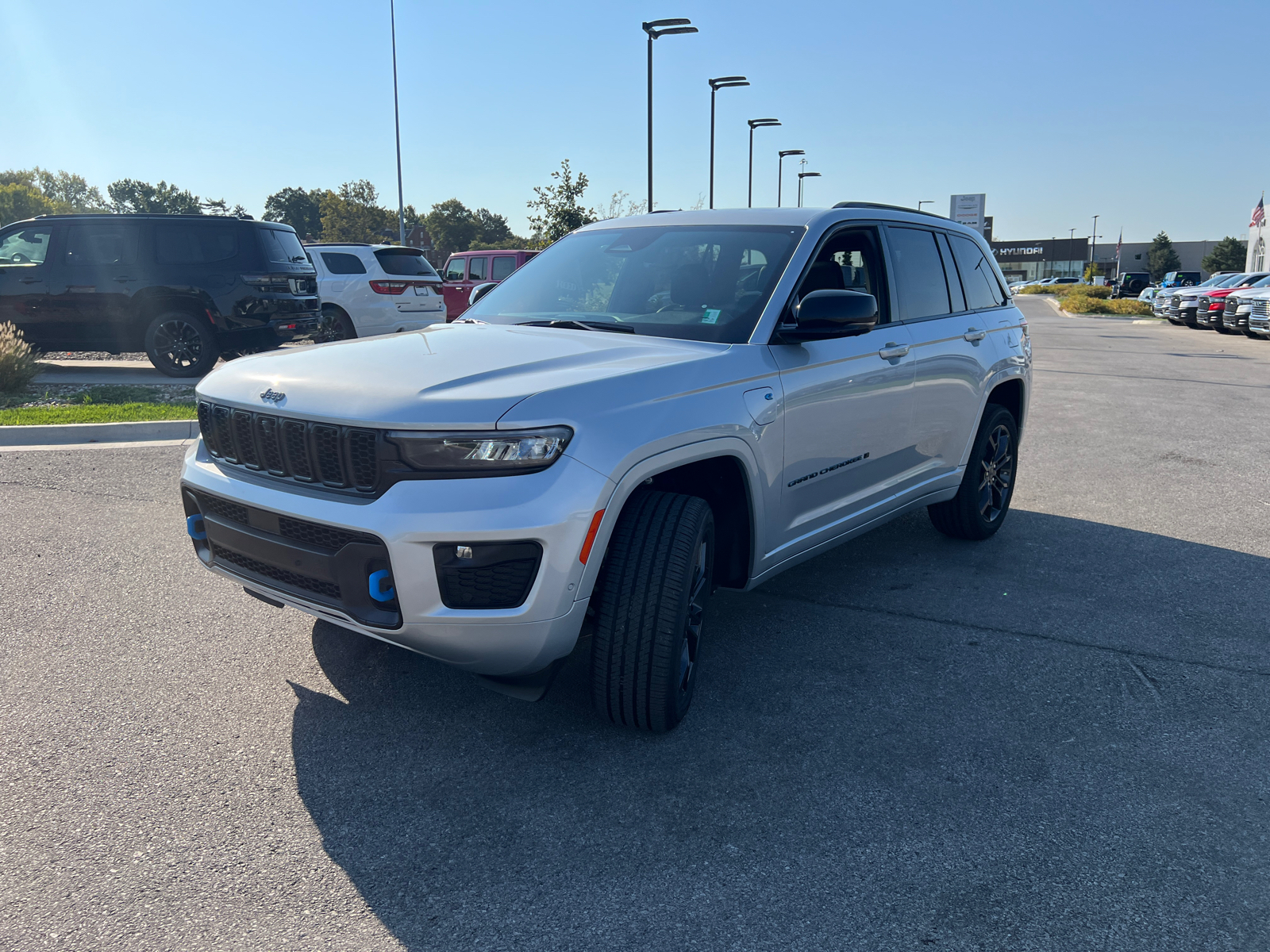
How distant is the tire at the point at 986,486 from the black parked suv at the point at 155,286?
8922 millimetres

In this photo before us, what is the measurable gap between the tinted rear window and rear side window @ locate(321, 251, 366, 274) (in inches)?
13.0

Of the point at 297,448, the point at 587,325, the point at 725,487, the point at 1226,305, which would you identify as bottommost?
the point at 1226,305

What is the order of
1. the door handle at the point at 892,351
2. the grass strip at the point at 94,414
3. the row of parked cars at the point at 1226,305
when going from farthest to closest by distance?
the row of parked cars at the point at 1226,305, the grass strip at the point at 94,414, the door handle at the point at 892,351

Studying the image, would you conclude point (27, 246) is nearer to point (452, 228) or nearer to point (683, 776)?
point (683, 776)

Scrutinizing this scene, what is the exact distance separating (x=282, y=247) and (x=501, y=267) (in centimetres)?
678

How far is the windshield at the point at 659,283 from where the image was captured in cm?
379

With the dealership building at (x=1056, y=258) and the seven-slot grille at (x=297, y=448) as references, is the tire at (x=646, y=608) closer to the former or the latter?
the seven-slot grille at (x=297, y=448)

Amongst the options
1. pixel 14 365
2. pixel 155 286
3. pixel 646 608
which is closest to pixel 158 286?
pixel 155 286

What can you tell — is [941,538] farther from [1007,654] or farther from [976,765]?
[976,765]

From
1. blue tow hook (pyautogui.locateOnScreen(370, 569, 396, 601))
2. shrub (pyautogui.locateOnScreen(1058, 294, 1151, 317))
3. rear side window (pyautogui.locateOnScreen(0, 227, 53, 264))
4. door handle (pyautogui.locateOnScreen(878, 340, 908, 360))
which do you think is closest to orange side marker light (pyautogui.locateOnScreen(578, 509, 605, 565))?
blue tow hook (pyautogui.locateOnScreen(370, 569, 396, 601))

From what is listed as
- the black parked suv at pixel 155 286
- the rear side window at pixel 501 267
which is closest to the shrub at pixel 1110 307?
the rear side window at pixel 501 267

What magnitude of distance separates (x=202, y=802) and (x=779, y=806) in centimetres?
171

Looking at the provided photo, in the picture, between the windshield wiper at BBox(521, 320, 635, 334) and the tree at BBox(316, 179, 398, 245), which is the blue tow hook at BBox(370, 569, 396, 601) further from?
the tree at BBox(316, 179, 398, 245)

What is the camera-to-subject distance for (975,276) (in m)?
5.62
